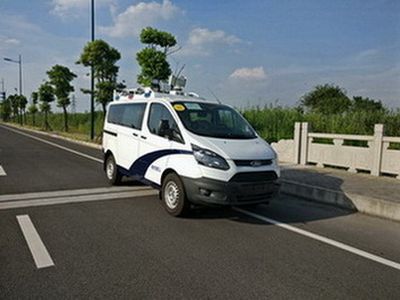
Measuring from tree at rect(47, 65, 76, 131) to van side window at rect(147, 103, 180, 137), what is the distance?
2795 centimetres

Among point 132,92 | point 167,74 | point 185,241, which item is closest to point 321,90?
point 167,74

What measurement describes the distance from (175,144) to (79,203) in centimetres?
226

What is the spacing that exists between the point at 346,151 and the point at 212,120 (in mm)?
5512

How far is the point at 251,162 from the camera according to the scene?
5.44 metres

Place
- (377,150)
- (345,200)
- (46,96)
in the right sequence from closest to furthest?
(345,200), (377,150), (46,96)

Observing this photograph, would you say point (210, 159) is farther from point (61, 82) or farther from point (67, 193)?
point (61, 82)

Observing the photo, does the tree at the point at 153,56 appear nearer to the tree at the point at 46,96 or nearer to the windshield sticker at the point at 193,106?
the windshield sticker at the point at 193,106

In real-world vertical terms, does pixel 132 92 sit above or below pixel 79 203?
above

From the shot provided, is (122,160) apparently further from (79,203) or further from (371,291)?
(371,291)

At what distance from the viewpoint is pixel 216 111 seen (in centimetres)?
655

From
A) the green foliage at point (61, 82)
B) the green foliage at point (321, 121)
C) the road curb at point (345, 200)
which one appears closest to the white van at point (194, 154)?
the road curb at point (345, 200)

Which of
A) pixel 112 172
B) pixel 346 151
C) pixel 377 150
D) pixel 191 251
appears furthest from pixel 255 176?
pixel 346 151

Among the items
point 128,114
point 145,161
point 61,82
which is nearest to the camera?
point 145,161

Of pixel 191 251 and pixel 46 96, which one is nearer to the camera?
pixel 191 251
